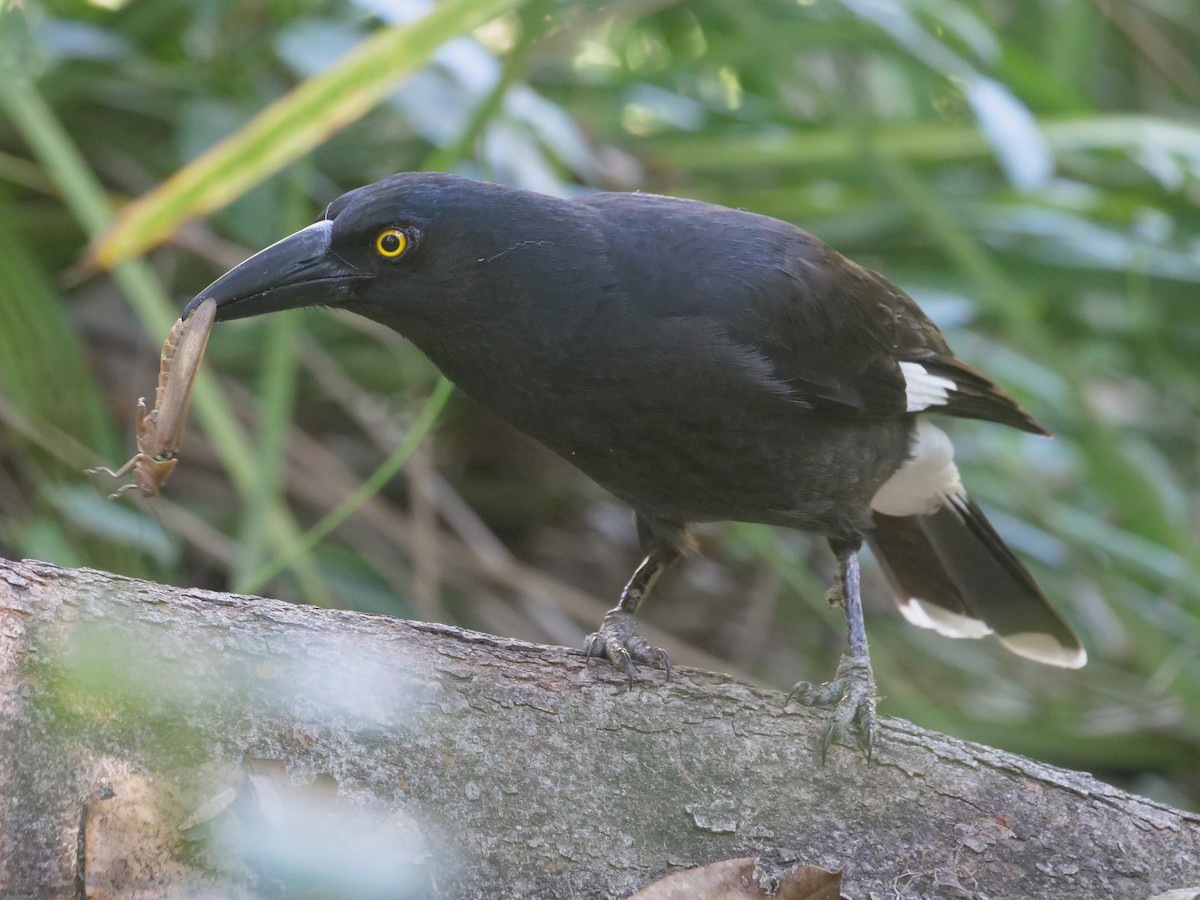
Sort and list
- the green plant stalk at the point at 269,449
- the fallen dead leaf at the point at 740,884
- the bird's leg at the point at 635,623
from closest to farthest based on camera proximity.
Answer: the fallen dead leaf at the point at 740,884, the bird's leg at the point at 635,623, the green plant stalk at the point at 269,449

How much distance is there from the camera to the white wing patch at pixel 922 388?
3.04 meters

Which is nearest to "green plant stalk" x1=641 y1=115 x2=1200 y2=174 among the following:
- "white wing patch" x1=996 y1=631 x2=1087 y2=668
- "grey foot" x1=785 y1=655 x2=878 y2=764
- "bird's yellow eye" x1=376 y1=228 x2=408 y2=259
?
"white wing patch" x1=996 y1=631 x2=1087 y2=668

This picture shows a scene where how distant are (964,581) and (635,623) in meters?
1.15

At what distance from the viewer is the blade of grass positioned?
A: 2.57 metres

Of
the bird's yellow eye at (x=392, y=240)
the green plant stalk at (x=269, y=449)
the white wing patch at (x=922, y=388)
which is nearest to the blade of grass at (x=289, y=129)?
the bird's yellow eye at (x=392, y=240)

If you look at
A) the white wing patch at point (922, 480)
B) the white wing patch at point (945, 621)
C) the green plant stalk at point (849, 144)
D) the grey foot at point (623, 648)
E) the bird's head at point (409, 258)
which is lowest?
the grey foot at point (623, 648)

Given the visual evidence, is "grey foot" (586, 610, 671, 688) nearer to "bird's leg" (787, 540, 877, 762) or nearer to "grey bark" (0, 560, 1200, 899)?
"grey bark" (0, 560, 1200, 899)

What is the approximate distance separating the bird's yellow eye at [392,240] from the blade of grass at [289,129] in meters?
0.35

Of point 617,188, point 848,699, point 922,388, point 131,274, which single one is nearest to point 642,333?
point 848,699

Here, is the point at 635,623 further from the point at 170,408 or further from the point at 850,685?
the point at 170,408

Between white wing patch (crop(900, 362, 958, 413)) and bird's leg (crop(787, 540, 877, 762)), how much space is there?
348 millimetres

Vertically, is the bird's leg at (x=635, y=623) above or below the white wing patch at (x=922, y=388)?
below

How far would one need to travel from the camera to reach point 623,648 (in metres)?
2.53

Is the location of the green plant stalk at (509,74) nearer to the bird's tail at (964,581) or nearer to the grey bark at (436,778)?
the grey bark at (436,778)
